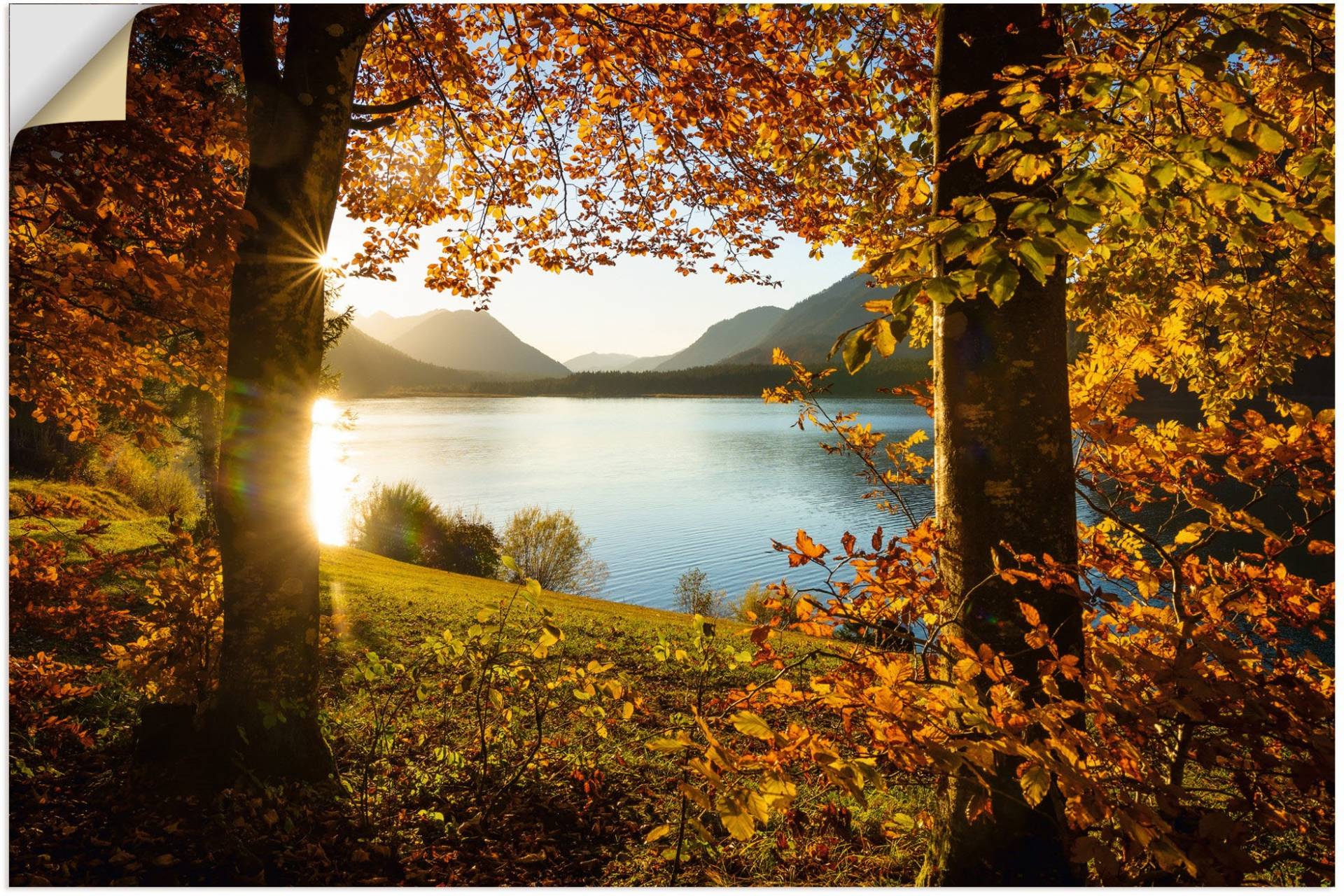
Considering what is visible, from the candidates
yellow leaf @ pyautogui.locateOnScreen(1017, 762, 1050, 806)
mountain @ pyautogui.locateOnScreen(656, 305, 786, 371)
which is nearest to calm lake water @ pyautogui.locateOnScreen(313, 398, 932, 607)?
yellow leaf @ pyautogui.locateOnScreen(1017, 762, 1050, 806)

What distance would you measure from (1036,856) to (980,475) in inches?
43.7

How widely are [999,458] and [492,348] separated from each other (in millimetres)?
103043

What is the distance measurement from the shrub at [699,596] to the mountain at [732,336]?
124224 millimetres

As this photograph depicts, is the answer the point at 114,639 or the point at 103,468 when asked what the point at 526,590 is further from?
the point at 103,468

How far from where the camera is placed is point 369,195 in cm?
556

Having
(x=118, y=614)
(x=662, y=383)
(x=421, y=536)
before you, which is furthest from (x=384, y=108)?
(x=662, y=383)

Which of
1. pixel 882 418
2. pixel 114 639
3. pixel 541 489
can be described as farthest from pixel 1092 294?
pixel 882 418

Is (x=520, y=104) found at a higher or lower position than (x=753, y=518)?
higher

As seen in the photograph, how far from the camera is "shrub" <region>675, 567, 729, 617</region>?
15.6 m

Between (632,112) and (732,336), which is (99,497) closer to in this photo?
(632,112)

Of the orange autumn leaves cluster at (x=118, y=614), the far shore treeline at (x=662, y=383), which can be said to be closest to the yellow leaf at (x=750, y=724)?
the orange autumn leaves cluster at (x=118, y=614)

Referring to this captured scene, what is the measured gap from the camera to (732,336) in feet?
539

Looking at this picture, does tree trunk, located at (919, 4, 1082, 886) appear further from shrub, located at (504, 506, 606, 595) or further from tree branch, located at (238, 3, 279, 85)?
shrub, located at (504, 506, 606, 595)

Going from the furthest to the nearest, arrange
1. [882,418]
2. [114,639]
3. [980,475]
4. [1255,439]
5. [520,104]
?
[882,418], [114,639], [520,104], [1255,439], [980,475]
